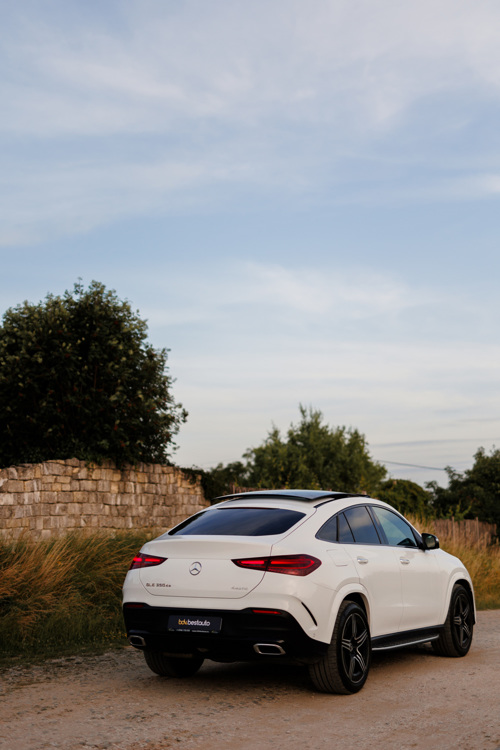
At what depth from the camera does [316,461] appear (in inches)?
1293

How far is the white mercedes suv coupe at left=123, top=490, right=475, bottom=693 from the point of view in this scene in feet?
22.2

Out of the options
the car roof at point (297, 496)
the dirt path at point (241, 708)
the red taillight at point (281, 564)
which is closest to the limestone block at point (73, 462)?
the dirt path at point (241, 708)

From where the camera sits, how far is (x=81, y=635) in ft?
33.7

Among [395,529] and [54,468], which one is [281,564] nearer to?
[395,529]

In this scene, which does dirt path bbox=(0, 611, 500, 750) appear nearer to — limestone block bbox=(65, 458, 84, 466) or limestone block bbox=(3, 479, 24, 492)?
limestone block bbox=(3, 479, 24, 492)

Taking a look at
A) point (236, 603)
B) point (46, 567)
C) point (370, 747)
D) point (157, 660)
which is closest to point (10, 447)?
point (46, 567)

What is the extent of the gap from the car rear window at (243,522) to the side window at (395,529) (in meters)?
1.47

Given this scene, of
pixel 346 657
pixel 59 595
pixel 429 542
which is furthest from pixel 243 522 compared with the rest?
pixel 59 595

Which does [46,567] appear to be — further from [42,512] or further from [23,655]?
[42,512]

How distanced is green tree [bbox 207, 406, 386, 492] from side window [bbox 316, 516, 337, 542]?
77.7ft

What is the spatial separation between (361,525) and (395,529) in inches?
33.3

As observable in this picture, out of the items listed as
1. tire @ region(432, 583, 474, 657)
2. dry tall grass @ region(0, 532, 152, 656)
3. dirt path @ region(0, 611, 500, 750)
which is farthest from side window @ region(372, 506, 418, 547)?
dry tall grass @ region(0, 532, 152, 656)

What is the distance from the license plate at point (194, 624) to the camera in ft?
22.4

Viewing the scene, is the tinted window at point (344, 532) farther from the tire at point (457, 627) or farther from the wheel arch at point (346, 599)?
the tire at point (457, 627)
